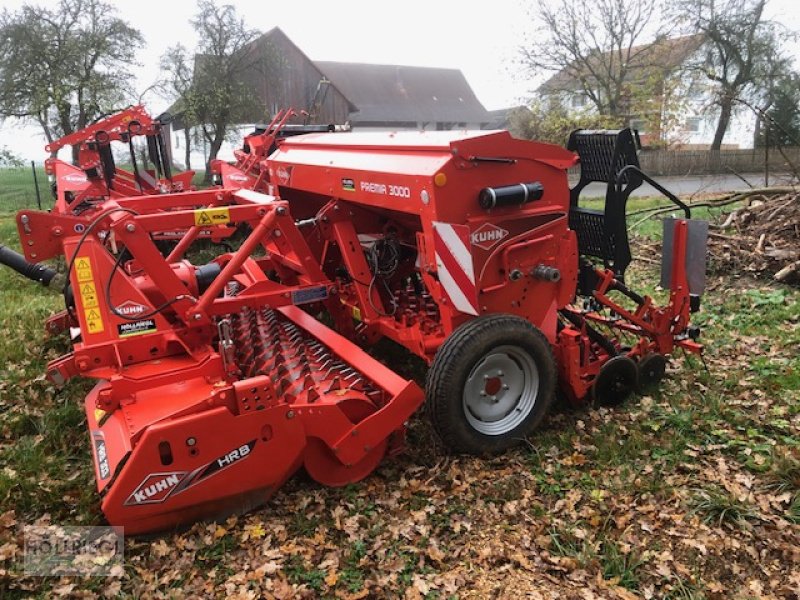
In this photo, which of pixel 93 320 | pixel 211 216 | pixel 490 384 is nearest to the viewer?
pixel 93 320

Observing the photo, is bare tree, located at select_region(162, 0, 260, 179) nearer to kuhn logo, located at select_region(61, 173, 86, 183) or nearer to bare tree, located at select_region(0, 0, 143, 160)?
bare tree, located at select_region(0, 0, 143, 160)

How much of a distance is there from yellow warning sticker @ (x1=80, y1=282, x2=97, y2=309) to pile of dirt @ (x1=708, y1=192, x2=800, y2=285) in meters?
6.87

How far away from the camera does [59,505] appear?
10.8ft

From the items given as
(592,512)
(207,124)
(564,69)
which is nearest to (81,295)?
(592,512)

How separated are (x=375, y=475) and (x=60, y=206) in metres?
8.45

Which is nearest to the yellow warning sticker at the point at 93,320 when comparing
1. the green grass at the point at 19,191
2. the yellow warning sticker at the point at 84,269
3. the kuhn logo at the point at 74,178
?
the yellow warning sticker at the point at 84,269

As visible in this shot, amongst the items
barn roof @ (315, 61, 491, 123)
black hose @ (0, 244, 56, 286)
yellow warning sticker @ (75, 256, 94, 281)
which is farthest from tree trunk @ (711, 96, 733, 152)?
yellow warning sticker @ (75, 256, 94, 281)

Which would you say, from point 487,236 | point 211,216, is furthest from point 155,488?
point 487,236

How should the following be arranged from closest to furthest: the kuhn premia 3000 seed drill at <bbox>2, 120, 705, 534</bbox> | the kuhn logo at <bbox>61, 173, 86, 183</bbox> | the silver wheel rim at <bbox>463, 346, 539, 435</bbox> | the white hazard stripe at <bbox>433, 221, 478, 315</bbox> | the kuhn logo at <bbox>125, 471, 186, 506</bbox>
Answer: the kuhn logo at <bbox>125, 471, 186, 506</bbox>
the kuhn premia 3000 seed drill at <bbox>2, 120, 705, 534</bbox>
the white hazard stripe at <bbox>433, 221, 478, 315</bbox>
the silver wheel rim at <bbox>463, 346, 539, 435</bbox>
the kuhn logo at <bbox>61, 173, 86, 183</bbox>

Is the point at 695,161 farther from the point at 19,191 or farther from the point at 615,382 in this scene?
the point at 19,191

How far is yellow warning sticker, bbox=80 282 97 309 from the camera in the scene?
11.0 feet

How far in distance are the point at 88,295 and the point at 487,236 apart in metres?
2.25

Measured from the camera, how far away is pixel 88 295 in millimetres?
3346

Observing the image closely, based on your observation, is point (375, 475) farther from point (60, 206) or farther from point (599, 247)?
point (60, 206)
